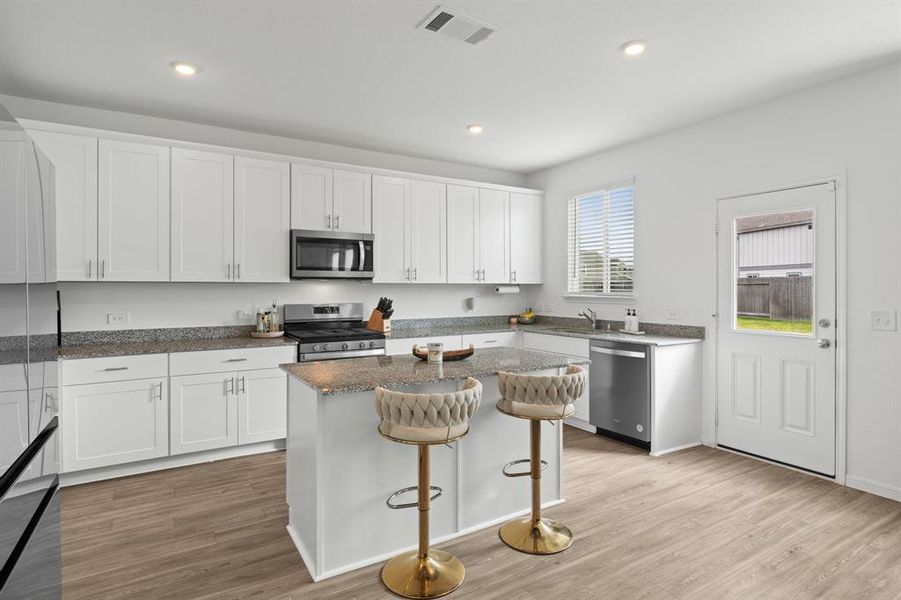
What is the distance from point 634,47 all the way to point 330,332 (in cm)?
322

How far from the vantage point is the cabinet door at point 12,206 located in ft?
3.40

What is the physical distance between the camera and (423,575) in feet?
7.19

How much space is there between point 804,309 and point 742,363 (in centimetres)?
63

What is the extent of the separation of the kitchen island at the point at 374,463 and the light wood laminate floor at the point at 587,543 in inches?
3.9

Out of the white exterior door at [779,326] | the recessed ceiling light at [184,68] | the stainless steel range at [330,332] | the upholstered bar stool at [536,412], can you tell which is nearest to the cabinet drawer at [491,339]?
the stainless steel range at [330,332]

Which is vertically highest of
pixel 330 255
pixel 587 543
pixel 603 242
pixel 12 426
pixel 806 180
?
pixel 806 180

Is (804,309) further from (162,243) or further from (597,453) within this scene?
(162,243)

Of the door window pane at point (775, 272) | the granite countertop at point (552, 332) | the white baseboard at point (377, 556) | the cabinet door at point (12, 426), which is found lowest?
the white baseboard at point (377, 556)

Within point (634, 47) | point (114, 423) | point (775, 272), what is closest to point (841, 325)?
point (775, 272)

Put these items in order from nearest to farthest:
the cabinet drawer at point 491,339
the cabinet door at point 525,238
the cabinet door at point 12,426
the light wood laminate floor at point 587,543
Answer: the cabinet door at point 12,426 → the light wood laminate floor at point 587,543 → the cabinet drawer at point 491,339 → the cabinet door at point 525,238

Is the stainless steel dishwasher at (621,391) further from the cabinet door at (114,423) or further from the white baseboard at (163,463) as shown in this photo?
the cabinet door at (114,423)

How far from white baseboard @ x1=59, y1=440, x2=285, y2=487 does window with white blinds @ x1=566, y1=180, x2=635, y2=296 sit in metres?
3.52

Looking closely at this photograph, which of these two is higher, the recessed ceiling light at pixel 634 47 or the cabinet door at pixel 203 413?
the recessed ceiling light at pixel 634 47

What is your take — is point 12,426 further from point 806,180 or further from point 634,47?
point 806,180
